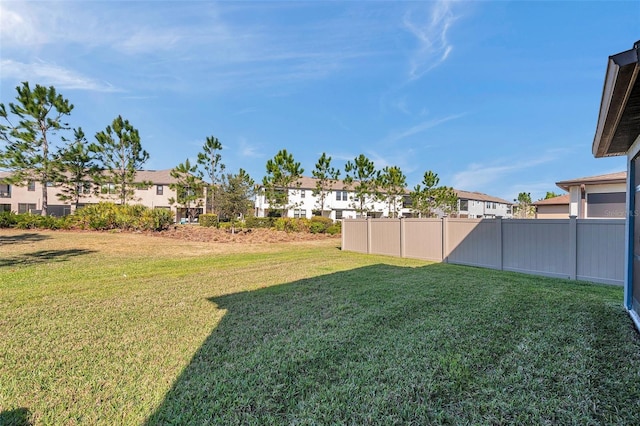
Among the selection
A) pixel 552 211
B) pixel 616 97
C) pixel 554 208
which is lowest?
pixel 552 211

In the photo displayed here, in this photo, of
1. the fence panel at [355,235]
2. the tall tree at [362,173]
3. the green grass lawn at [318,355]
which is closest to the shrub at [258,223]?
the tall tree at [362,173]

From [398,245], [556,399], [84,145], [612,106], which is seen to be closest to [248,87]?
[398,245]

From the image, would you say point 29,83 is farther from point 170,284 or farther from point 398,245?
point 398,245

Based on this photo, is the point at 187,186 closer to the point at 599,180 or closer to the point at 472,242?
the point at 472,242

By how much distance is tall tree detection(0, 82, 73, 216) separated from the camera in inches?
830

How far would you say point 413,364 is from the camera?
109 inches

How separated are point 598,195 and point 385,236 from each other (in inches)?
435

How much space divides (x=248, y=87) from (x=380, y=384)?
Answer: 1583 cm

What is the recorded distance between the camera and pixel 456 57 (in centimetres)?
1287

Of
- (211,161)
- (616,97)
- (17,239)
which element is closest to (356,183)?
(211,161)

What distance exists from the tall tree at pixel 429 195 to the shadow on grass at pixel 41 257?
108ft

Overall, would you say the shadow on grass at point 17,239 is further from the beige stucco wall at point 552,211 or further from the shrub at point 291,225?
the beige stucco wall at point 552,211

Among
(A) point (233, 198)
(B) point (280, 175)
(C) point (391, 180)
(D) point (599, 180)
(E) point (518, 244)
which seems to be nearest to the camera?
(E) point (518, 244)

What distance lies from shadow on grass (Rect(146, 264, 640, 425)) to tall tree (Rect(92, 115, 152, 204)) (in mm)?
28997
